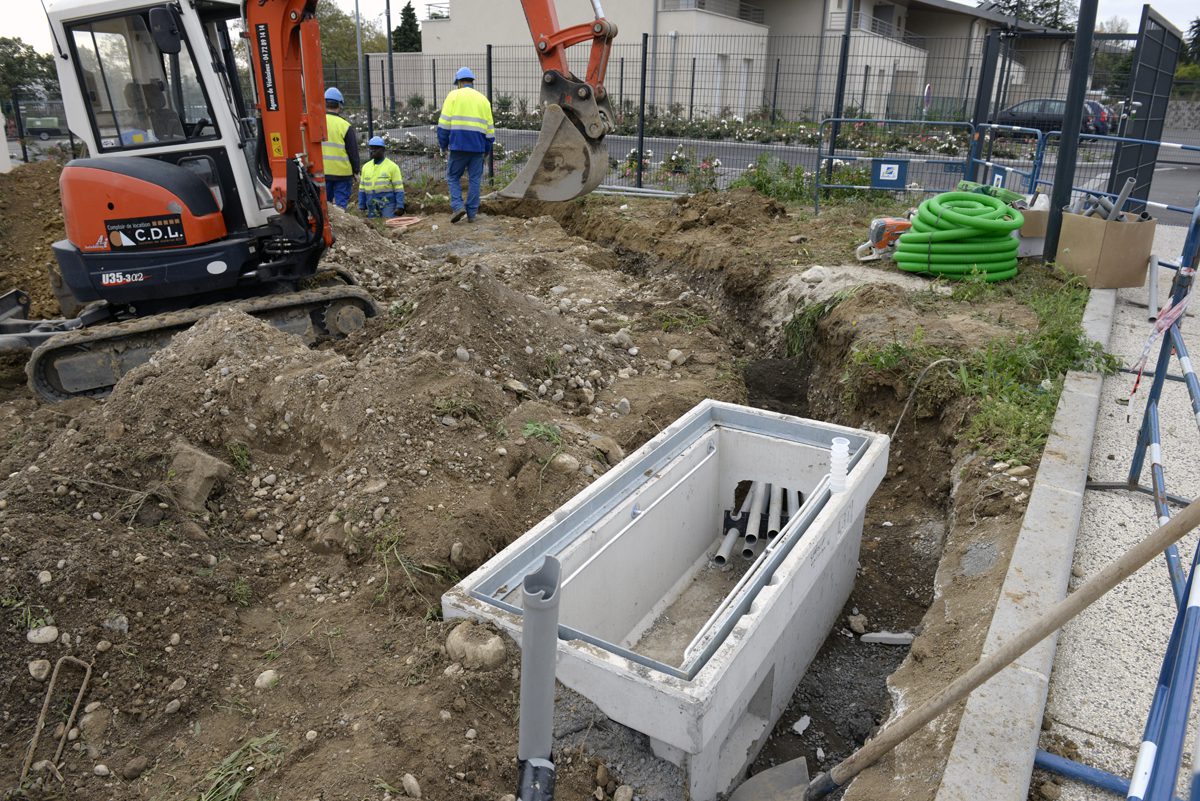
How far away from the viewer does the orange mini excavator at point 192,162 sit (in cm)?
633

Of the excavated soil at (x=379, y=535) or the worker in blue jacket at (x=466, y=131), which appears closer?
the excavated soil at (x=379, y=535)

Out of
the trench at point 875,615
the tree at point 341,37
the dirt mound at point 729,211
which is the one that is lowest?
the trench at point 875,615

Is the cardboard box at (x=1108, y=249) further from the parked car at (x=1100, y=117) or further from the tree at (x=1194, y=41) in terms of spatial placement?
the tree at (x=1194, y=41)

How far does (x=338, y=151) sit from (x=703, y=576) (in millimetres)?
8110

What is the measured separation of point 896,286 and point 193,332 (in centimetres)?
527

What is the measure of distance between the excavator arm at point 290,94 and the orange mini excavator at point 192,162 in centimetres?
1

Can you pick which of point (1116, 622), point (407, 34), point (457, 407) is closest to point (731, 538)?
point (457, 407)

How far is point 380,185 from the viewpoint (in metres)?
12.3

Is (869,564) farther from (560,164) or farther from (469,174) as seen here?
(469,174)

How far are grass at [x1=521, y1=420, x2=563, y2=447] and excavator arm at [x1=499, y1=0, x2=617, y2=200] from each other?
2.72 m

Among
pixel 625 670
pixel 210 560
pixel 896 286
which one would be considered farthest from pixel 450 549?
pixel 896 286

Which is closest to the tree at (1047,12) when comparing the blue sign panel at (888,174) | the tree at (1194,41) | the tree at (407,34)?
the tree at (1194,41)

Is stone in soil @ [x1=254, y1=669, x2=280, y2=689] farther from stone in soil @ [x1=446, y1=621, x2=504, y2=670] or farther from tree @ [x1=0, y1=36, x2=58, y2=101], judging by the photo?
tree @ [x1=0, y1=36, x2=58, y2=101]

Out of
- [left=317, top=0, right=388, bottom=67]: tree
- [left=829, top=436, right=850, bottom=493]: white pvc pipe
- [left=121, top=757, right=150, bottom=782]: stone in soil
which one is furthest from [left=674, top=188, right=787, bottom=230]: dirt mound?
[left=317, top=0, right=388, bottom=67]: tree
